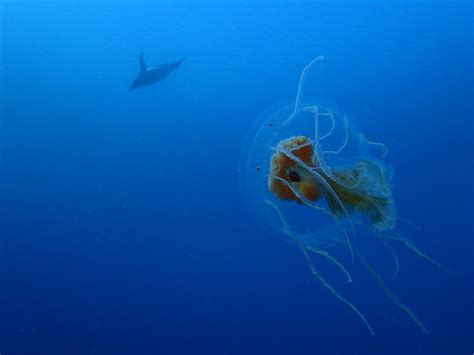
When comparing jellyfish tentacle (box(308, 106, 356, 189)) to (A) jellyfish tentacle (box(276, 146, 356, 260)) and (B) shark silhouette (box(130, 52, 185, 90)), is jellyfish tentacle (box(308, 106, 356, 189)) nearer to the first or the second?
(A) jellyfish tentacle (box(276, 146, 356, 260))

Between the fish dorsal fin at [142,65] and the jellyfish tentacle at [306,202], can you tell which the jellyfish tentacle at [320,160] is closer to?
the jellyfish tentacle at [306,202]

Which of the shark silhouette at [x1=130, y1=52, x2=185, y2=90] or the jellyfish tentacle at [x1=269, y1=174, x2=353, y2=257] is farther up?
the shark silhouette at [x1=130, y1=52, x2=185, y2=90]

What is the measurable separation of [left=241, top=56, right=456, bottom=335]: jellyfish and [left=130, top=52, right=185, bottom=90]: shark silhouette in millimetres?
1159

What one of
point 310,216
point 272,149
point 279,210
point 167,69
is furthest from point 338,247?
point 167,69

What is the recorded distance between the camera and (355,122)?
296 cm

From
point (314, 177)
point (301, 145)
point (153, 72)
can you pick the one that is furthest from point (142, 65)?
point (314, 177)

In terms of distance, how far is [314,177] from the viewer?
9.19 feet

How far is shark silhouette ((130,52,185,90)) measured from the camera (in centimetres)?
377

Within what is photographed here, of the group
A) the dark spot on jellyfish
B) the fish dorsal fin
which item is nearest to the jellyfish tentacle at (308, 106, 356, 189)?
the dark spot on jellyfish

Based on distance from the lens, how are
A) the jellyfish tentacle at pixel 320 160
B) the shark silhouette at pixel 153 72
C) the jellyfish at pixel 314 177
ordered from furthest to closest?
the shark silhouette at pixel 153 72, the jellyfish at pixel 314 177, the jellyfish tentacle at pixel 320 160

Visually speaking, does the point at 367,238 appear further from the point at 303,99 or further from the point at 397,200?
the point at 303,99

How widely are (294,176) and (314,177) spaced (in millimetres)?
132

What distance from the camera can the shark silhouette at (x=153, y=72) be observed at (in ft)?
12.4

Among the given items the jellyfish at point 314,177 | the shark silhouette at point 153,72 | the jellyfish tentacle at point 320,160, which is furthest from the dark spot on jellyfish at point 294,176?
the shark silhouette at point 153,72
